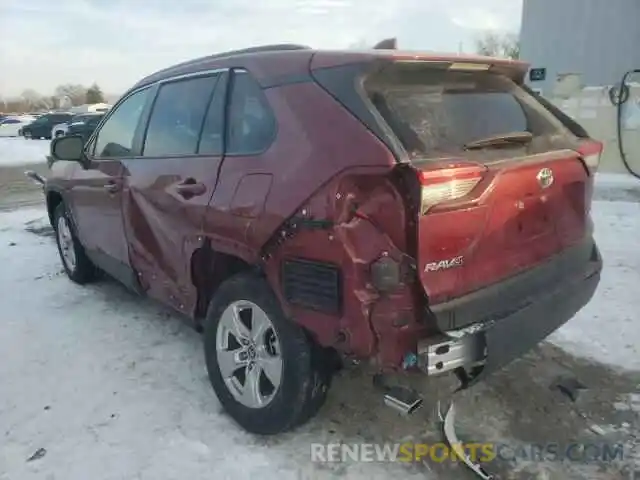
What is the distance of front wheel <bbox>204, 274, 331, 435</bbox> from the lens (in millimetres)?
2760

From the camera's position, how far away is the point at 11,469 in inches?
110

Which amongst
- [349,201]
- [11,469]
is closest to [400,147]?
[349,201]

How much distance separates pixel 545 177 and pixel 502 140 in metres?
0.27

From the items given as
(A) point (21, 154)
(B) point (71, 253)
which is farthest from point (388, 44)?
(A) point (21, 154)

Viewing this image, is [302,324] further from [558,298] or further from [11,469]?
[11,469]

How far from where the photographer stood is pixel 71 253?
18.4ft

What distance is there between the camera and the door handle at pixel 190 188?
10.5ft

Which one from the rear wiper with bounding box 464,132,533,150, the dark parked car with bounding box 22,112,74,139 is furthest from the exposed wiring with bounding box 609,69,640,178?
the dark parked car with bounding box 22,112,74,139

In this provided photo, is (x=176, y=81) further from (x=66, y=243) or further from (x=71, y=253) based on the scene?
(x=66, y=243)

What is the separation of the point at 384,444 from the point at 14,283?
4278mm

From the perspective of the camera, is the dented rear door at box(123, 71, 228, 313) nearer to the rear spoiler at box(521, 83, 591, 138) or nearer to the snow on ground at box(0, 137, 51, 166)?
the rear spoiler at box(521, 83, 591, 138)

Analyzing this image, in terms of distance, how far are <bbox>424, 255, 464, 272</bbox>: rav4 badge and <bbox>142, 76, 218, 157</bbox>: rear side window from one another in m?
1.66

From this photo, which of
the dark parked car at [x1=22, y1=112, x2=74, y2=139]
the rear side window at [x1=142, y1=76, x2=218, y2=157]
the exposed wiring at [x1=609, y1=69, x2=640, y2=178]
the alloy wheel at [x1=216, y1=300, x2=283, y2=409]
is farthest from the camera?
the dark parked car at [x1=22, y1=112, x2=74, y2=139]

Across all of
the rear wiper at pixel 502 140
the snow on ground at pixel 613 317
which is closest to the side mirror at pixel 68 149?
the rear wiper at pixel 502 140
